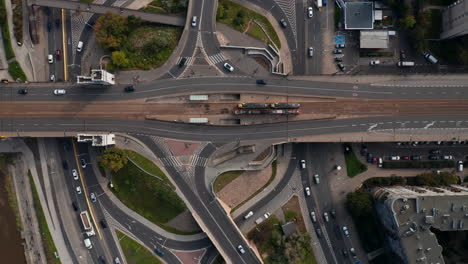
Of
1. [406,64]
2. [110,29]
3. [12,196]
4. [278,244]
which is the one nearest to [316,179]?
[278,244]

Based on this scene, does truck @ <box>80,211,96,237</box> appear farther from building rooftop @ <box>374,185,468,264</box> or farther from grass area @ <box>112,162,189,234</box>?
building rooftop @ <box>374,185,468,264</box>

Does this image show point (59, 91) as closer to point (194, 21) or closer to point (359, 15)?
point (194, 21)

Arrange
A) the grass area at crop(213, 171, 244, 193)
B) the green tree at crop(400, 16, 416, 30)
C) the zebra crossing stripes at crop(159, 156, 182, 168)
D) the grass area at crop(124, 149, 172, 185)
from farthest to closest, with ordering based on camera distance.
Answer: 1. the grass area at crop(213, 171, 244, 193)
2. the zebra crossing stripes at crop(159, 156, 182, 168)
3. the grass area at crop(124, 149, 172, 185)
4. the green tree at crop(400, 16, 416, 30)

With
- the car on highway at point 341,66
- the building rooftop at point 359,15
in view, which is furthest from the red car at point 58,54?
the building rooftop at point 359,15

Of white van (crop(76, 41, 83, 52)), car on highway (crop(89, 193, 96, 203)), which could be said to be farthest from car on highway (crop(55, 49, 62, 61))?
car on highway (crop(89, 193, 96, 203))

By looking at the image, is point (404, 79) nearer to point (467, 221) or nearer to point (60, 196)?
point (467, 221)

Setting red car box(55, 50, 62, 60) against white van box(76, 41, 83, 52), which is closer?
white van box(76, 41, 83, 52)
